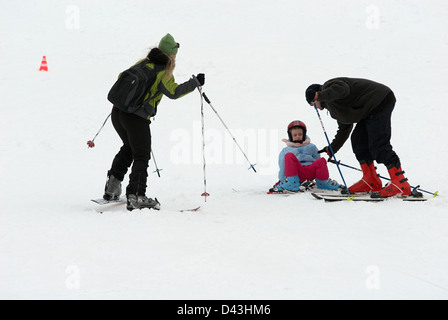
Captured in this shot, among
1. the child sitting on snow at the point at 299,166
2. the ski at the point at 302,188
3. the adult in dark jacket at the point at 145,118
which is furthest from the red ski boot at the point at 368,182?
the adult in dark jacket at the point at 145,118

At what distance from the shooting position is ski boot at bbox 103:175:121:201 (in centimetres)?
660

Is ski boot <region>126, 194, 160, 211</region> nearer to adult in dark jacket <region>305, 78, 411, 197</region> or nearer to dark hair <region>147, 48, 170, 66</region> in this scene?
dark hair <region>147, 48, 170, 66</region>

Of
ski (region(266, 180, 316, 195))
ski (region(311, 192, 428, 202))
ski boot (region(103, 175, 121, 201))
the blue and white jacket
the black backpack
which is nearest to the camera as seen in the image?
the black backpack

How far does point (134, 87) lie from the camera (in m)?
5.85

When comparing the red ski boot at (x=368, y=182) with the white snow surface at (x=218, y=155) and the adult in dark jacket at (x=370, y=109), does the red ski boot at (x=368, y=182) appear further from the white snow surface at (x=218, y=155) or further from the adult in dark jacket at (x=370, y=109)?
the white snow surface at (x=218, y=155)

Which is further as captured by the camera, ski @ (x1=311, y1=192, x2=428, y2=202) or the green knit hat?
ski @ (x1=311, y1=192, x2=428, y2=202)

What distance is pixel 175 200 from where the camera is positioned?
6988mm

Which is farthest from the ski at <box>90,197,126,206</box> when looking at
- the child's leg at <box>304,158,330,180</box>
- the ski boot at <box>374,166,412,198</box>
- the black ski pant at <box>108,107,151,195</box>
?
the ski boot at <box>374,166,412,198</box>

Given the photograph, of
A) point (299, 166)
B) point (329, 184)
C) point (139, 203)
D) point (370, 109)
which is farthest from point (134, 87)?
point (329, 184)

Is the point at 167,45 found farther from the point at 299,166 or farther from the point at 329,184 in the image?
the point at 329,184

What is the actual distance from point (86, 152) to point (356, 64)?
10.4 meters

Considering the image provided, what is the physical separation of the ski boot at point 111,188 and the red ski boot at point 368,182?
3.23 meters

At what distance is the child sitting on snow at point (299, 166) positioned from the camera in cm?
740
